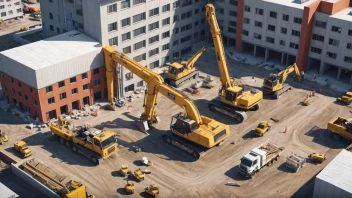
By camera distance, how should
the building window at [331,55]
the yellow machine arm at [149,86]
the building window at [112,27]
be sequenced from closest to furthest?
the yellow machine arm at [149,86] < the building window at [112,27] < the building window at [331,55]

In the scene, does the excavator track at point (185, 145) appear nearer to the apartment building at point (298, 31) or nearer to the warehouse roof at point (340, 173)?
the warehouse roof at point (340, 173)

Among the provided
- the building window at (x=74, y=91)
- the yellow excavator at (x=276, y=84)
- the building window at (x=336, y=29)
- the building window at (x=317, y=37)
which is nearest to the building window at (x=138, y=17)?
the building window at (x=74, y=91)

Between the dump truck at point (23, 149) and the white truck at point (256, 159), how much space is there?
2790 centimetres

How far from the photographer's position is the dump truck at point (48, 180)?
54097mm

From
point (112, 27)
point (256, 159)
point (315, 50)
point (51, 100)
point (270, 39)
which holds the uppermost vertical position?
point (112, 27)

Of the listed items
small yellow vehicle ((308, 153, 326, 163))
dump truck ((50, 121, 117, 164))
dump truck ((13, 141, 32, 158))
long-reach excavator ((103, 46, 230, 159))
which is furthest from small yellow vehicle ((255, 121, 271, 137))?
dump truck ((13, 141, 32, 158))

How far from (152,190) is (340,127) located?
2818 centimetres

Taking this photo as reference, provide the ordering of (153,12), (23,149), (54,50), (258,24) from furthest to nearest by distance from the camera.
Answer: (258,24) → (153,12) → (54,50) → (23,149)

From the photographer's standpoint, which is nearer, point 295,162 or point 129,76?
point 295,162

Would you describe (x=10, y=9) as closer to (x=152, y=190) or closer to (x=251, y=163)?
(x=152, y=190)

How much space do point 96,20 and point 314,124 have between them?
121ft

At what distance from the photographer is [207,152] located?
65250 mm

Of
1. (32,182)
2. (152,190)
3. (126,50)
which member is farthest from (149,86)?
(32,182)

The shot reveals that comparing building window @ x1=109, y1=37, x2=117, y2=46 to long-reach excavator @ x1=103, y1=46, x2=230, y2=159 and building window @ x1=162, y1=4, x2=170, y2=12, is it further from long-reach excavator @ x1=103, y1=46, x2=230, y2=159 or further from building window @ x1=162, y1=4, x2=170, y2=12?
building window @ x1=162, y1=4, x2=170, y2=12
